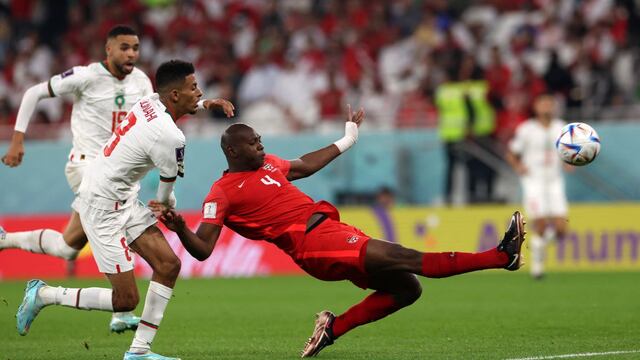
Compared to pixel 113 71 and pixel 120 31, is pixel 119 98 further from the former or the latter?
pixel 120 31

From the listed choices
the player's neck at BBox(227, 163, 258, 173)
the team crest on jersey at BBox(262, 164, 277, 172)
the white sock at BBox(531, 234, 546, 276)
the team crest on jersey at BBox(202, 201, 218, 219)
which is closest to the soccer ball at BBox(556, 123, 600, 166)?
the team crest on jersey at BBox(262, 164, 277, 172)

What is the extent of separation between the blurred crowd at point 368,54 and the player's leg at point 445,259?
38.5 feet

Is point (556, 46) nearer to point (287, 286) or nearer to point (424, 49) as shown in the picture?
point (424, 49)

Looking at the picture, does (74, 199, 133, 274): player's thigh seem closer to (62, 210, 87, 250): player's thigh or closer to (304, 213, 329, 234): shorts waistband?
(304, 213, 329, 234): shorts waistband

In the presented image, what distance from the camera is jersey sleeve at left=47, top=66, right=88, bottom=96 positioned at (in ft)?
35.9

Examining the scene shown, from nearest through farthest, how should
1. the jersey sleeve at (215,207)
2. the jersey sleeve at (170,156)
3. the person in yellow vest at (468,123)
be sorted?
the jersey sleeve at (170,156), the jersey sleeve at (215,207), the person in yellow vest at (468,123)

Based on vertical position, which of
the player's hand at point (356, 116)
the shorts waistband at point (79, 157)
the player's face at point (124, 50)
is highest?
the player's face at point (124, 50)

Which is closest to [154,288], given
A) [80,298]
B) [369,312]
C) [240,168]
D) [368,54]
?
[80,298]

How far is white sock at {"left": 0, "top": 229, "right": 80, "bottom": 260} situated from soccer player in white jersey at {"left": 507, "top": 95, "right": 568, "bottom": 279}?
871 cm

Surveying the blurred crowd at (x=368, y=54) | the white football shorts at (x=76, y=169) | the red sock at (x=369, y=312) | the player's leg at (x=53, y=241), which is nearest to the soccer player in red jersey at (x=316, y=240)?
the red sock at (x=369, y=312)

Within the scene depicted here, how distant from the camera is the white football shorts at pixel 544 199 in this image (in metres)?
17.9

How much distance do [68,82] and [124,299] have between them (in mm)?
2866

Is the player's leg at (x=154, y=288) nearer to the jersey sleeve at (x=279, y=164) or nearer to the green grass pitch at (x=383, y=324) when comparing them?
the green grass pitch at (x=383, y=324)

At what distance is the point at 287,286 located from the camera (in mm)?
17594
